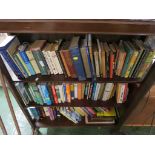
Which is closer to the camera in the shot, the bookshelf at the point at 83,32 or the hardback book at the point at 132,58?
the bookshelf at the point at 83,32

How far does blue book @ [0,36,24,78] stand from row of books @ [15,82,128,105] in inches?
5.1

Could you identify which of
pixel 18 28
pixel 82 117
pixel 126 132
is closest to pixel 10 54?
pixel 18 28

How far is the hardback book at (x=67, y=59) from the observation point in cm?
92

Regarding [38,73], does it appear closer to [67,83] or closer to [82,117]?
[67,83]

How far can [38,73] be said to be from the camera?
1072 mm

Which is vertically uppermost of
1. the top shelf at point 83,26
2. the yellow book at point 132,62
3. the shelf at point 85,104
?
the top shelf at point 83,26

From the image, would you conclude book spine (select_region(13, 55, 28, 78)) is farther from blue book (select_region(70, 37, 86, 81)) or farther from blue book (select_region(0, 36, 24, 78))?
blue book (select_region(70, 37, 86, 81))

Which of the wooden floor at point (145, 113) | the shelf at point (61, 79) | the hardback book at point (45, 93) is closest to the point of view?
A: the shelf at point (61, 79)

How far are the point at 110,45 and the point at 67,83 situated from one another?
0.37m

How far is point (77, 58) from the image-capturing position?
3.03 feet

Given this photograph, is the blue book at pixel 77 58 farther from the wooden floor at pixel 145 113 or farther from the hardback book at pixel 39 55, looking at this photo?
the wooden floor at pixel 145 113

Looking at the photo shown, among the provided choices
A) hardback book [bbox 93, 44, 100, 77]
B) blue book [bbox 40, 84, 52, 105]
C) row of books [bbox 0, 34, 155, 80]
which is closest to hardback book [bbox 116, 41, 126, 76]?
row of books [bbox 0, 34, 155, 80]

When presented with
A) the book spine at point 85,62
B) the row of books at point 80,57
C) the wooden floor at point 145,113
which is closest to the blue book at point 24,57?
the row of books at point 80,57

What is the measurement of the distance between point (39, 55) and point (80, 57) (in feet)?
0.76
